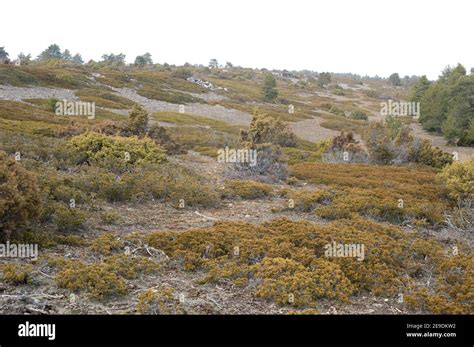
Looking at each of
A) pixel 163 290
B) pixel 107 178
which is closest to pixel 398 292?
pixel 163 290

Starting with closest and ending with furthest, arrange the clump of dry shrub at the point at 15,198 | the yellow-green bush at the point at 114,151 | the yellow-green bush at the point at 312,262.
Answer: the yellow-green bush at the point at 312,262, the clump of dry shrub at the point at 15,198, the yellow-green bush at the point at 114,151

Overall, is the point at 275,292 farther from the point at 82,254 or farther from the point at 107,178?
the point at 107,178

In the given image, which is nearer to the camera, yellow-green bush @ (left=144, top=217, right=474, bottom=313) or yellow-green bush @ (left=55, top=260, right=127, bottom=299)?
yellow-green bush @ (left=55, top=260, right=127, bottom=299)

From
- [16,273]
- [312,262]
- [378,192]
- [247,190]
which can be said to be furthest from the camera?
[378,192]

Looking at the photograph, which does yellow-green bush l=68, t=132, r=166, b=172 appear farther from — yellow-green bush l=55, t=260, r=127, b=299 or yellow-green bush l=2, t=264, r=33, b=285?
yellow-green bush l=55, t=260, r=127, b=299

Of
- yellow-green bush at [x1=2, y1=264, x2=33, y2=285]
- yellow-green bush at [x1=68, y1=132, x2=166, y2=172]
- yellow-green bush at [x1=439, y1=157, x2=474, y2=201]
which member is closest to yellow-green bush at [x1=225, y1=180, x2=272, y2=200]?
yellow-green bush at [x1=68, y1=132, x2=166, y2=172]


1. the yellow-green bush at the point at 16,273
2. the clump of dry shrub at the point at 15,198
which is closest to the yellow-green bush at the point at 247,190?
the clump of dry shrub at the point at 15,198

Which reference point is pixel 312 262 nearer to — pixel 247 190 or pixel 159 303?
pixel 159 303

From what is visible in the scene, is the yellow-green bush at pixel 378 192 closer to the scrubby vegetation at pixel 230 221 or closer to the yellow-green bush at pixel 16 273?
the scrubby vegetation at pixel 230 221

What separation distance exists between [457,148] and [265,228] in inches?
1362

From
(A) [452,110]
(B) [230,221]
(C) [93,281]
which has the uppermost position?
(A) [452,110]

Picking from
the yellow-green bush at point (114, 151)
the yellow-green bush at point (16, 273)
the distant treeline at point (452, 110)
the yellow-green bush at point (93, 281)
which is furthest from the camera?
the distant treeline at point (452, 110)

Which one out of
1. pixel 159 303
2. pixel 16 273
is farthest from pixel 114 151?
pixel 159 303

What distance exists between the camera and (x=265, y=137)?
70.0 ft
